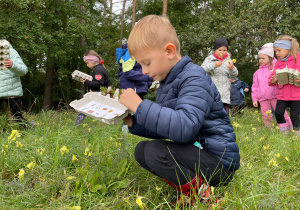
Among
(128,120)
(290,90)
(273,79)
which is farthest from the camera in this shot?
(273,79)

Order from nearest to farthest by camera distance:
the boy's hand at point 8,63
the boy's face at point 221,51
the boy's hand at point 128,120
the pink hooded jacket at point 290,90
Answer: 1. the boy's hand at point 128,120
2. the boy's hand at point 8,63
3. the pink hooded jacket at point 290,90
4. the boy's face at point 221,51

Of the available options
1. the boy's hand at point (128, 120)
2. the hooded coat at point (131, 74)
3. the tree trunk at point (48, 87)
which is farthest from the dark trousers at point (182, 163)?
the tree trunk at point (48, 87)

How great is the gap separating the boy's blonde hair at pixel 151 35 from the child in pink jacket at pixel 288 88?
3.20m

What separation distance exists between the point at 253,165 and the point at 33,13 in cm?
906

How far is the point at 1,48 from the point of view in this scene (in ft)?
12.1

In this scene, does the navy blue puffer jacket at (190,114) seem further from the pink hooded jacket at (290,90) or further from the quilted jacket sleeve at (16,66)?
the pink hooded jacket at (290,90)

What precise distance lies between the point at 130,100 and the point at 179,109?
12.3 inches

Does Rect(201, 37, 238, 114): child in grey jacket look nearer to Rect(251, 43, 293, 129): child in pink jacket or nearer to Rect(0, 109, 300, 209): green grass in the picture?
Rect(251, 43, 293, 129): child in pink jacket

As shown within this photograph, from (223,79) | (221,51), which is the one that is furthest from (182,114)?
(223,79)

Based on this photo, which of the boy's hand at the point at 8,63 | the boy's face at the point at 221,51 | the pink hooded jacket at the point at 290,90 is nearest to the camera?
the boy's hand at the point at 8,63

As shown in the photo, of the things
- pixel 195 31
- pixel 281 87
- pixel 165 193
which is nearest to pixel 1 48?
pixel 165 193

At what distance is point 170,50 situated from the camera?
1699 mm

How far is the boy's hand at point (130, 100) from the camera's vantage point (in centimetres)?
161

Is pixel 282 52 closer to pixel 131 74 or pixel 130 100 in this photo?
pixel 131 74
